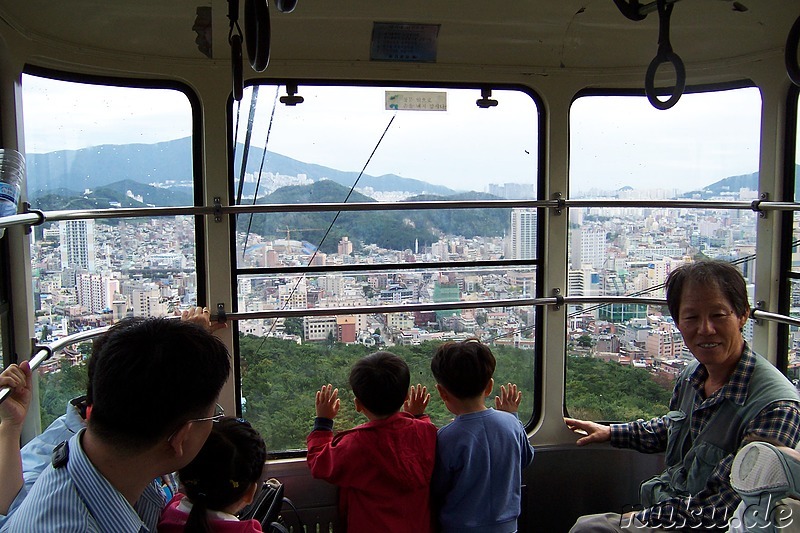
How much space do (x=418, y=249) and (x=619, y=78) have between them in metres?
1.26

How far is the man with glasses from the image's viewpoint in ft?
4.11

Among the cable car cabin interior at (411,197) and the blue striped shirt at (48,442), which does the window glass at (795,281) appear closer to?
the cable car cabin interior at (411,197)

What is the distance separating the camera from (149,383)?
126 centimetres

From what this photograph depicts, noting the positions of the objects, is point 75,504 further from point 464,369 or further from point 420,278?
point 420,278

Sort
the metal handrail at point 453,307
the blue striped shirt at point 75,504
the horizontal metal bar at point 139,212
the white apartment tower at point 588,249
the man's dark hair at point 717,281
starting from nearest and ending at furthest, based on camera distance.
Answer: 1. the blue striped shirt at point 75,504
2. the man's dark hair at point 717,281
3. the horizontal metal bar at point 139,212
4. the metal handrail at point 453,307
5. the white apartment tower at point 588,249

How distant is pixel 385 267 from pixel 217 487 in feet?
5.11

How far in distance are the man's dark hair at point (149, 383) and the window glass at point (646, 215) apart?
233 centimetres

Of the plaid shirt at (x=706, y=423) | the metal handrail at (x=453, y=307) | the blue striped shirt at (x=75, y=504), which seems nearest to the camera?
the blue striped shirt at (x=75, y=504)

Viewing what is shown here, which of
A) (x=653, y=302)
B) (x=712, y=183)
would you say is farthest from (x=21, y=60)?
(x=712, y=183)

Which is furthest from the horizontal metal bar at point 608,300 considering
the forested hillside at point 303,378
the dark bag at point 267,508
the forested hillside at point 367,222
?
the dark bag at point 267,508

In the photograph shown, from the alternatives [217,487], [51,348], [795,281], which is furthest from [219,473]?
[795,281]

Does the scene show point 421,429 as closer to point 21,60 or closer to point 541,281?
point 541,281

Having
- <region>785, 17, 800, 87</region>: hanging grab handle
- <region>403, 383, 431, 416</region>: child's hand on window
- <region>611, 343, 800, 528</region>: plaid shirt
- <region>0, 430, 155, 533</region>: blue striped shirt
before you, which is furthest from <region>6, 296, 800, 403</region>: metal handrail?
<region>0, 430, 155, 533</region>: blue striped shirt

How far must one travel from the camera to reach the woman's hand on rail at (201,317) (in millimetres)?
2707
